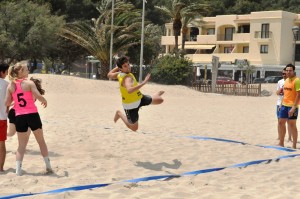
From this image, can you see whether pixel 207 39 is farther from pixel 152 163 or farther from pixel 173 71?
pixel 152 163

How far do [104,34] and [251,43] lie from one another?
25.4 meters

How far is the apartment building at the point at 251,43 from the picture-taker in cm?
→ 5056

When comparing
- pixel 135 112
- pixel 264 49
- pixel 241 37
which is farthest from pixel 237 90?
pixel 135 112

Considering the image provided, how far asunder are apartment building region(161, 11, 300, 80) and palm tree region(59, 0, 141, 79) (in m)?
18.1

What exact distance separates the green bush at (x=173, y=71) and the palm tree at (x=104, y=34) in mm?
2770

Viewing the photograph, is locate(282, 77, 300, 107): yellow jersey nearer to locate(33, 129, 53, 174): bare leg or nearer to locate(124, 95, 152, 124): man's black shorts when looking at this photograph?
locate(124, 95, 152, 124): man's black shorts

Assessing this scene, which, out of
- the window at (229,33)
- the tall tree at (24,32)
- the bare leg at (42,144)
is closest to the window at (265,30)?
the window at (229,33)

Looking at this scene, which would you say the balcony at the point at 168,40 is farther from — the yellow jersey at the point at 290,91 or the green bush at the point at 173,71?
the yellow jersey at the point at 290,91

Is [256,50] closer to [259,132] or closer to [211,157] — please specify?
[259,132]

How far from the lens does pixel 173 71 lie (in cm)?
3306

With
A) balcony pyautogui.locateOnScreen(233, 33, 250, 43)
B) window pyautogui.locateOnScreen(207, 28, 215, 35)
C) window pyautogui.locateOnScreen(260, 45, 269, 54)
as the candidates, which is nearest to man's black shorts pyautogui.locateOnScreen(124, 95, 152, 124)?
window pyautogui.locateOnScreen(260, 45, 269, 54)

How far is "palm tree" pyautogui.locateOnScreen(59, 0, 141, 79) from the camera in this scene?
3194cm

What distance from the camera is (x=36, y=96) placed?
17.9ft

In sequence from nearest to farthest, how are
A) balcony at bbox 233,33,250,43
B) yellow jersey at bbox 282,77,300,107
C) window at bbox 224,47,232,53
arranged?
1. yellow jersey at bbox 282,77,300,107
2. balcony at bbox 233,33,250,43
3. window at bbox 224,47,232,53
